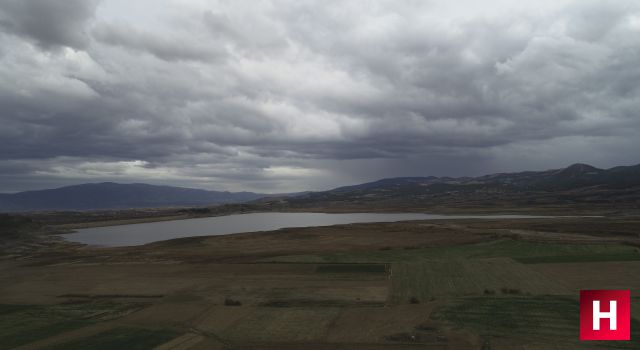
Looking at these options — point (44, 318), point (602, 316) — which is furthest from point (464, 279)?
point (44, 318)

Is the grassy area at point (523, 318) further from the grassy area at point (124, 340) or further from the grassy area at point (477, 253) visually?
the grassy area at point (477, 253)

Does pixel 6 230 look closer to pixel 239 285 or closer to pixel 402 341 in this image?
pixel 239 285

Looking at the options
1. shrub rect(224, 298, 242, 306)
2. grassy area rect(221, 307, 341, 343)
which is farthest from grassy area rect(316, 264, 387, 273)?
grassy area rect(221, 307, 341, 343)

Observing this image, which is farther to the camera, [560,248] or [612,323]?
[560,248]

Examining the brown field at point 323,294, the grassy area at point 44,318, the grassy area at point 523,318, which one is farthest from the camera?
the grassy area at point 44,318

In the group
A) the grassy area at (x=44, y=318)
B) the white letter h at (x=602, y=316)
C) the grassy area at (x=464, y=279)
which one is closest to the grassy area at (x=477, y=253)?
the grassy area at (x=464, y=279)

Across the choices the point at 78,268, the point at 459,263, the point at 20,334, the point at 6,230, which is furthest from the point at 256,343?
the point at 6,230

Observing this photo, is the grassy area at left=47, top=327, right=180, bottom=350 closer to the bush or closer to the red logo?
the red logo
